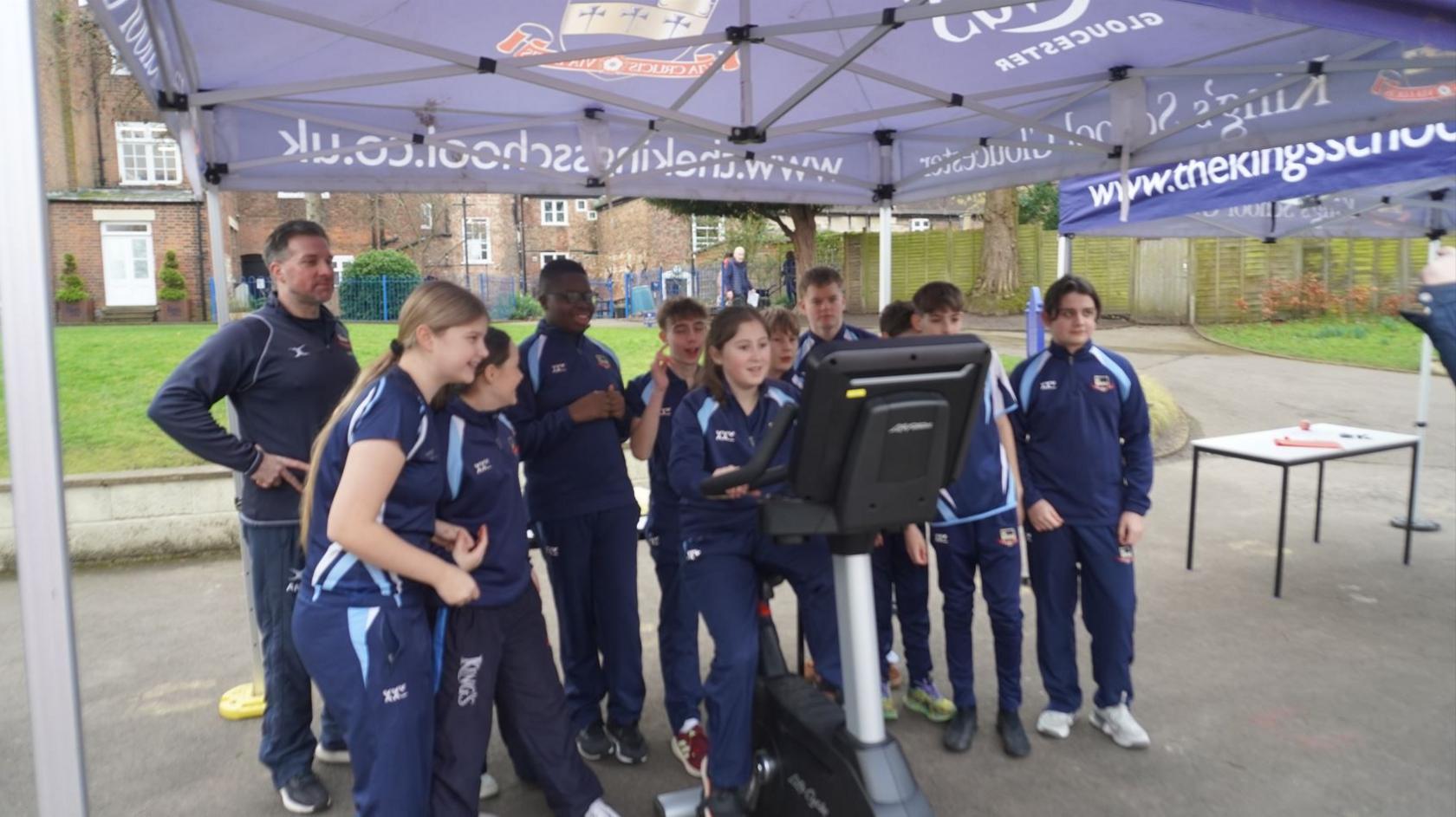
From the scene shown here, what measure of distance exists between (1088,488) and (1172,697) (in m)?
1.30

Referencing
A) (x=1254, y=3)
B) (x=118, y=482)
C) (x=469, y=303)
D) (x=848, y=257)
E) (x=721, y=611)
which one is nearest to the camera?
(x=1254, y=3)

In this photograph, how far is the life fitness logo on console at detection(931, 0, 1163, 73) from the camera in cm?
378

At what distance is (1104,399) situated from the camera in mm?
3697

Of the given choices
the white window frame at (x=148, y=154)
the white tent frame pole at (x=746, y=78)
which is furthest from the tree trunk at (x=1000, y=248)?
the white window frame at (x=148, y=154)

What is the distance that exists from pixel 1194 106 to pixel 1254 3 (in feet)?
7.97

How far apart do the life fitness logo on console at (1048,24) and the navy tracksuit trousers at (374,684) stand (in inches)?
121

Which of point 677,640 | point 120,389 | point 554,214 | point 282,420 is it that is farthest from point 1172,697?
point 554,214

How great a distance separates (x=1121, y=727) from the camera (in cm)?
381

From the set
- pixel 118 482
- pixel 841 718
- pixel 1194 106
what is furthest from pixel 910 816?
pixel 118 482

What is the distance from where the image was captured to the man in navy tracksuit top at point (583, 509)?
3.59m

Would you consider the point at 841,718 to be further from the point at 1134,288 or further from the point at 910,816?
the point at 1134,288

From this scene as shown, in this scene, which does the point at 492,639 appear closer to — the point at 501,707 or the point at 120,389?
the point at 501,707

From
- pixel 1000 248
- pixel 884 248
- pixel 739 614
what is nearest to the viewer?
pixel 739 614

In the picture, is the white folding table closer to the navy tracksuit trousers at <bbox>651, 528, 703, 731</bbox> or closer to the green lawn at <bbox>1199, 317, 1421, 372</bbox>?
the navy tracksuit trousers at <bbox>651, 528, 703, 731</bbox>
